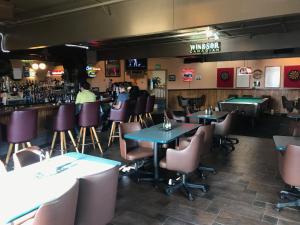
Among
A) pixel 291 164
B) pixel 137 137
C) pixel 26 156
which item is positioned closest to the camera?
pixel 26 156

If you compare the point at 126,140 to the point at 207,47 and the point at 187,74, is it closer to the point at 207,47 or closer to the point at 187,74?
the point at 207,47

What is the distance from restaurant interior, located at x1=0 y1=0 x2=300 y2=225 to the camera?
6.66 feet

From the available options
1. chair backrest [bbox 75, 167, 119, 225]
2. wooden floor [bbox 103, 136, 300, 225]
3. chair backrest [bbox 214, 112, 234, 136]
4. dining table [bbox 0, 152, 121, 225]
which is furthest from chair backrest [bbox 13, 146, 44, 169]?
chair backrest [bbox 214, 112, 234, 136]

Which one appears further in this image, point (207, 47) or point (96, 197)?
point (207, 47)

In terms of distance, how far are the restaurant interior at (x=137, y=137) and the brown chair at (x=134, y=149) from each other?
0.08 ft

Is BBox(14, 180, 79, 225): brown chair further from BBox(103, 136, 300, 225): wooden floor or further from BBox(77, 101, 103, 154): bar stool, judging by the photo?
BBox(77, 101, 103, 154): bar stool

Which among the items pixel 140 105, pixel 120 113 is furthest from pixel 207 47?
pixel 120 113

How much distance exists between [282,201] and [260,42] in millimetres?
5496

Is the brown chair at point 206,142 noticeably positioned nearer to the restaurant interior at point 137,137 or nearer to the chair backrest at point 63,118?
Result: the restaurant interior at point 137,137

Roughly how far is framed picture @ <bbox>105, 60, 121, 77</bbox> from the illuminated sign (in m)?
3.64

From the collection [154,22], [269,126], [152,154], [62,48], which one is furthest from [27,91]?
[269,126]

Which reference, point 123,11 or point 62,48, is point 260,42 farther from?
point 62,48

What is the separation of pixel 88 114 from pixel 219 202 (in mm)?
3103

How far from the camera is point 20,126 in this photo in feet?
13.7
